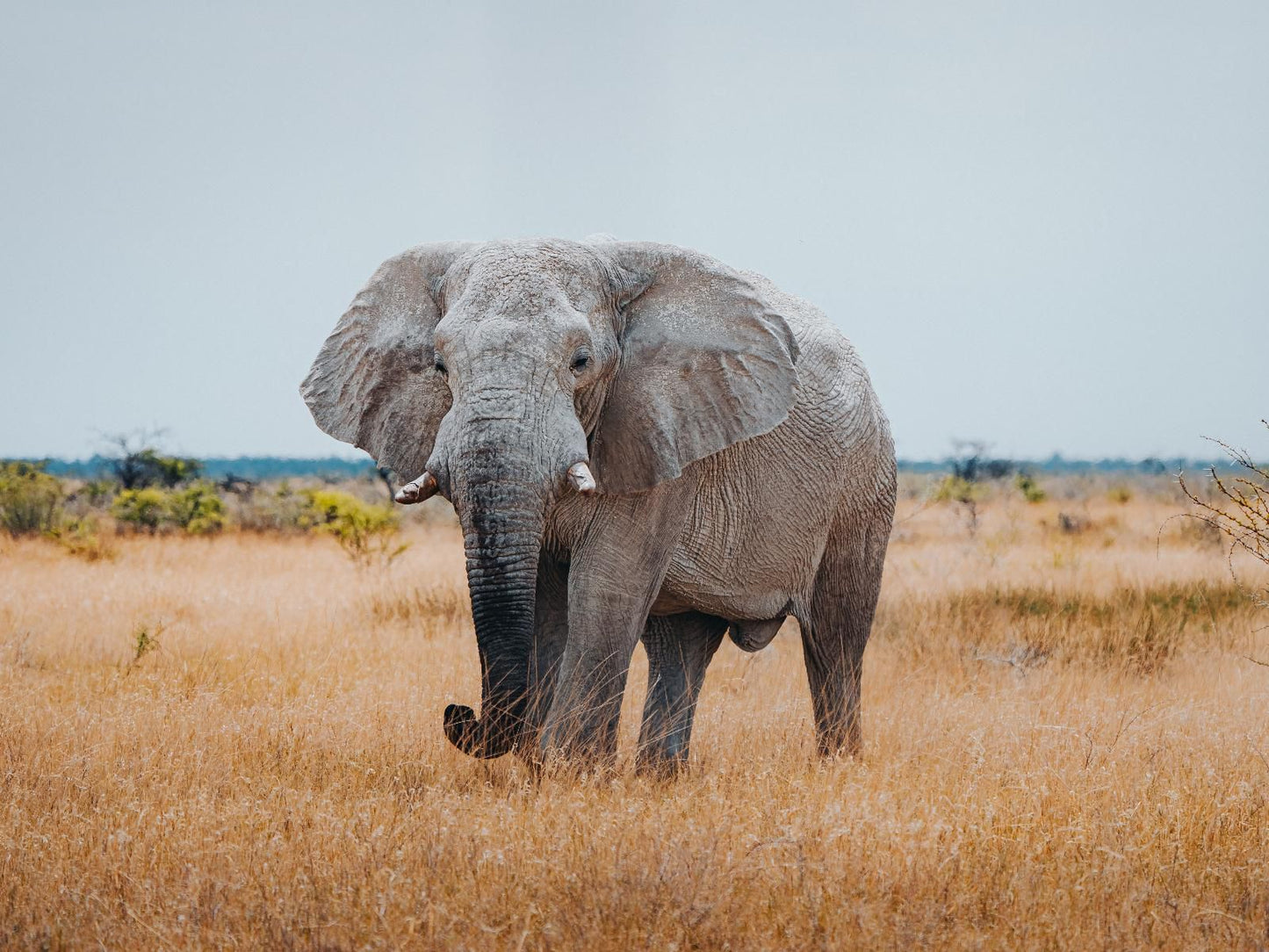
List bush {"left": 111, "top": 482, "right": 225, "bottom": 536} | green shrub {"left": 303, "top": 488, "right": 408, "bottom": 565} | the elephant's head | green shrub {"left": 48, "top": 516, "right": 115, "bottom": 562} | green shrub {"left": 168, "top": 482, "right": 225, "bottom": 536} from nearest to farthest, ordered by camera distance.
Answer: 1. the elephant's head
2. green shrub {"left": 303, "top": 488, "right": 408, "bottom": 565}
3. green shrub {"left": 48, "top": 516, "right": 115, "bottom": 562}
4. green shrub {"left": 168, "top": 482, "right": 225, "bottom": 536}
5. bush {"left": 111, "top": 482, "right": 225, "bottom": 536}

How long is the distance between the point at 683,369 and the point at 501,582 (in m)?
1.24

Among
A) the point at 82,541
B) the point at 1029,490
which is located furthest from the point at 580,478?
the point at 1029,490

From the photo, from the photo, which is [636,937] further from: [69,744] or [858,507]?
[858,507]

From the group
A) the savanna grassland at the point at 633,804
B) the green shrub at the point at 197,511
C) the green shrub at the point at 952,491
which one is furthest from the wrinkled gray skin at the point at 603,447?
the green shrub at the point at 952,491

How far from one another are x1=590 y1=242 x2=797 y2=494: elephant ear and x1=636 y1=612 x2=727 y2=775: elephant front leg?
1.63 metres

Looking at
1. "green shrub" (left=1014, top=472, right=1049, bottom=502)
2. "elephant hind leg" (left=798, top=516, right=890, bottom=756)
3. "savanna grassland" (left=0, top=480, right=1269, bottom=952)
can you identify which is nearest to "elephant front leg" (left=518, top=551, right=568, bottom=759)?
"savanna grassland" (left=0, top=480, right=1269, bottom=952)

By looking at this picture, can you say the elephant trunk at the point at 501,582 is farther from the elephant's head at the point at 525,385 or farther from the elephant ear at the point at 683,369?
the elephant ear at the point at 683,369

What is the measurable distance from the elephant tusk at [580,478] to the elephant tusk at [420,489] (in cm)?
47

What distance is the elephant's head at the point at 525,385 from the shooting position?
4.64 meters

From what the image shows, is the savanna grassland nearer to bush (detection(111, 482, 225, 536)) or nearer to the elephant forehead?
the elephant forehead

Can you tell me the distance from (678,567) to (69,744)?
2.70 metres

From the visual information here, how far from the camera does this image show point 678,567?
6008mm

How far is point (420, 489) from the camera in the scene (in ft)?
15.1

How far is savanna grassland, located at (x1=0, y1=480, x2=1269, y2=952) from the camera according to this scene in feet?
12.7
